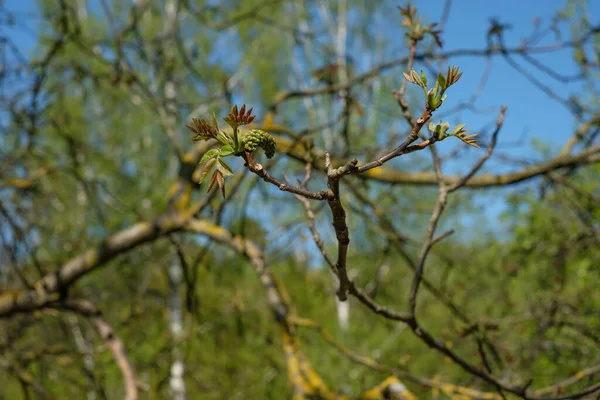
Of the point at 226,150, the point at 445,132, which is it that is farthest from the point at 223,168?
the point at 445,132

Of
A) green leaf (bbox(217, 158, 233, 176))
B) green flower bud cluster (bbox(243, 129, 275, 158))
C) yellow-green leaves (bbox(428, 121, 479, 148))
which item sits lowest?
green leaf (bbox(217, 158, 233, 176))

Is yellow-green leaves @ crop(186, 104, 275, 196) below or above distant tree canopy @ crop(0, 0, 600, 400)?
below

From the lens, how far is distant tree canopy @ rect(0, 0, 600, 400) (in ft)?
4.28

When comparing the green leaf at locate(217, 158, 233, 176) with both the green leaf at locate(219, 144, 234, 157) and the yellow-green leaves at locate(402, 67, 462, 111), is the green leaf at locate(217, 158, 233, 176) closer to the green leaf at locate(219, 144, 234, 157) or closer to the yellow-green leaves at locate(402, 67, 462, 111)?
the green leaf at locate(219, 144, 234, 157)

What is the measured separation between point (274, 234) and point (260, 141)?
1682 mm

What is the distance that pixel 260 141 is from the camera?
57 centimetres

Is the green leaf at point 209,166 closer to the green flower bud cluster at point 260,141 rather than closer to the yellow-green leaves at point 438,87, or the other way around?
the green flower bud cluster at point 260,141

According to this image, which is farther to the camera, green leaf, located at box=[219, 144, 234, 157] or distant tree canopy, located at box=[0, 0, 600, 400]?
distant tree canopy, located at box=[0, 0, 600, 400]

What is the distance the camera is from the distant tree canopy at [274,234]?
1.30 metres

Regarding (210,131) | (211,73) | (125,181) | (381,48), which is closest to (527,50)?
(210,131)

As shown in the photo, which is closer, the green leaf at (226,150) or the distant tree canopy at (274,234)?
the green leaf at (226,150)

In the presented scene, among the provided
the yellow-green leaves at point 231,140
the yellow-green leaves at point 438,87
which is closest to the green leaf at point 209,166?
the yellow-green leaves at point 231,140

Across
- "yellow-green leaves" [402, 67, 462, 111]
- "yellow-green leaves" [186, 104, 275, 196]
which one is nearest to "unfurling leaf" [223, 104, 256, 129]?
"yellow-green leaves" [186, 104, 275, 196]

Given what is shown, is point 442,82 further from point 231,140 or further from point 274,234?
point 274,234
